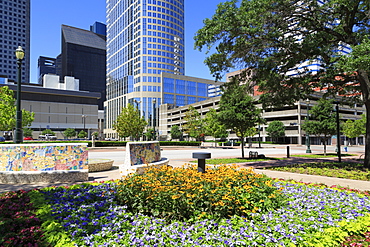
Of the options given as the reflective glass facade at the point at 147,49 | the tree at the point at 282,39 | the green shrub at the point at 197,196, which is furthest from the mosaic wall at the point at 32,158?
the reflective glass facade at the point at 147,49

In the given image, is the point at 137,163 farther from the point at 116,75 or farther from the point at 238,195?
the point at 116,75

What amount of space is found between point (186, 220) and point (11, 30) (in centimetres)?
22157

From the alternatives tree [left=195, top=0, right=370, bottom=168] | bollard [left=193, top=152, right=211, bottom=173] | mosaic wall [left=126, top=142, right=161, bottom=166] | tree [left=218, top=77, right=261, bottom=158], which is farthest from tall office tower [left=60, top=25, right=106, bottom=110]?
bollard [left=193, top=152, right=211, bottom=173]

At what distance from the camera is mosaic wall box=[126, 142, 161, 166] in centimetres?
1059

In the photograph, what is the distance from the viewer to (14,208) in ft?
17.4

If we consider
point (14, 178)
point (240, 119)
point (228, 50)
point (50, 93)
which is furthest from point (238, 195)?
point (50, 93)

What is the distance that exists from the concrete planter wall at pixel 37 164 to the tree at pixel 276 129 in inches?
2553

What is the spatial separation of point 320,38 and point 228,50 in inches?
202

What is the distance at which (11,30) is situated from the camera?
579 ft

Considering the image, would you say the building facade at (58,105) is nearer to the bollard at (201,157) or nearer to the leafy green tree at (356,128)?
the leafy green tree at (356,128)

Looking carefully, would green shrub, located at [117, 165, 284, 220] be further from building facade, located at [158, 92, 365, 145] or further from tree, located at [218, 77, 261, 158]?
building facade, located at [158, 92, 365, 145]

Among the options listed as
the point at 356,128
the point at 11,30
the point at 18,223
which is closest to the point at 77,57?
the point at 11,30

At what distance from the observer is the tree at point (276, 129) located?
67.7 meters

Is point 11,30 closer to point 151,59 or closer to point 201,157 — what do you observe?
point 151,59
